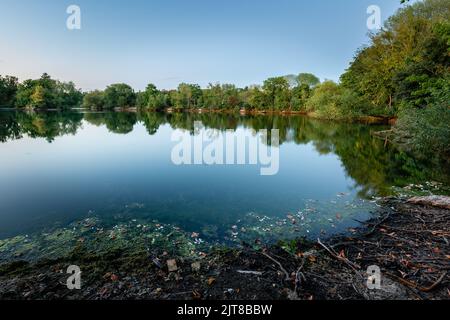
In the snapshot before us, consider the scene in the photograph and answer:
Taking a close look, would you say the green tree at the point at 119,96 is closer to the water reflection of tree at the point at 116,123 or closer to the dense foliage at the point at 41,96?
the dense foliage at the point at 41,96

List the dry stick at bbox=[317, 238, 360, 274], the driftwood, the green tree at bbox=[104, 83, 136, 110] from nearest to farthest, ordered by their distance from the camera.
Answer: the dry stick at bbox=[317, 238, 360, 274] → the driftwood → the green tree at bbox=[104, 83, 136, 110]

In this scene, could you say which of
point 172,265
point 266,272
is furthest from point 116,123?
point 266,272

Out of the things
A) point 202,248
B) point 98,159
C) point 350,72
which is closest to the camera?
point 202,248

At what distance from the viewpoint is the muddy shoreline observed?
3.35m

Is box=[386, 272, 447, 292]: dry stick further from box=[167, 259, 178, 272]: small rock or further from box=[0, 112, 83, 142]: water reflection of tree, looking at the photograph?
box=[0, 112, 83, 142]: water reflection of tree

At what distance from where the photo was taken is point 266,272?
3867 millimetres

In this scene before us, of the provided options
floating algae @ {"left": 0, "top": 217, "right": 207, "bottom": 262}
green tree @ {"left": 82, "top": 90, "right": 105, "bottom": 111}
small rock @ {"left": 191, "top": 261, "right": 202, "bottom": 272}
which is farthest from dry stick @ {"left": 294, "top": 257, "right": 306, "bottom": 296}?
green tree @ {"left": 82, "top": 90, "right": 105, "bottom": 111}

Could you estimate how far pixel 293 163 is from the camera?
1286 cm

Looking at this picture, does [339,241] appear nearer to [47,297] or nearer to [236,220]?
[236,220]

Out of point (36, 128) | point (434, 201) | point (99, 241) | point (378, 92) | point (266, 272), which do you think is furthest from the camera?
point (378, 92)

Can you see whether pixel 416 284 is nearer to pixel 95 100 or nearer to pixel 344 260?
pixel 344 260

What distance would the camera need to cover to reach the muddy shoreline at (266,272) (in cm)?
335

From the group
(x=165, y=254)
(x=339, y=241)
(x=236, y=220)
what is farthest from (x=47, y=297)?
(x=339, y=241)

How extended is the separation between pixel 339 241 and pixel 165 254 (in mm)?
3644
